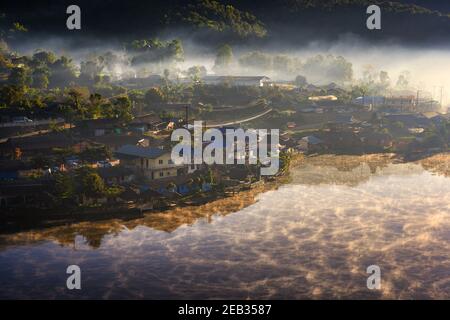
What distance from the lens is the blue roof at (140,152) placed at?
20123 mm

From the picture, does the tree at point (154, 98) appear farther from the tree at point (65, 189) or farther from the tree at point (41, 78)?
the tree at point (65, 189)

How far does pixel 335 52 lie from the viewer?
80.9 m

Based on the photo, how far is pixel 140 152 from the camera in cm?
2067

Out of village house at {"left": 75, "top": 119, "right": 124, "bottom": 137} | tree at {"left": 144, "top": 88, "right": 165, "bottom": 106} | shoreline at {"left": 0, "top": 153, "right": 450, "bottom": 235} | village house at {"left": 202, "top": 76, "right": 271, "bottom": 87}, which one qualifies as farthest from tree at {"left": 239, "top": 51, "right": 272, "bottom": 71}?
shoreline at {"left": 0, "top": 153, "right": 450, "bottom": 235}

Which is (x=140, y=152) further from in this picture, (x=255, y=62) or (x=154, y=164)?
(x=255, y=62)

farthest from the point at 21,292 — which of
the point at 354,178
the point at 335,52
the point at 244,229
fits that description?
the point at 335,52

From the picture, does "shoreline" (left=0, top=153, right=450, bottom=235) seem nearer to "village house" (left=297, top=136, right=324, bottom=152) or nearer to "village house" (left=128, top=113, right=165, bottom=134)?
"village house" (left=297, top=136, right=324, bottom=152)

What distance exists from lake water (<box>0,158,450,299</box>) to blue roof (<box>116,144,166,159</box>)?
14.6ft

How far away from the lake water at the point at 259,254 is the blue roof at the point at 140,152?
446 cm

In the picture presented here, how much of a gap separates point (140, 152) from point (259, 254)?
8.78 meters

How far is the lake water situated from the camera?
11.7 m

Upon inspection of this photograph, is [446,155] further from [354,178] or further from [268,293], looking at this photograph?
[268,293]

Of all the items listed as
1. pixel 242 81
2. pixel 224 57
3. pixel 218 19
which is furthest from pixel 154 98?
pixel 218 19

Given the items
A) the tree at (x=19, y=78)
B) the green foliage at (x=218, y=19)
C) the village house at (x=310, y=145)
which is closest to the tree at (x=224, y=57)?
the green foliage at (x=218, y=19)
